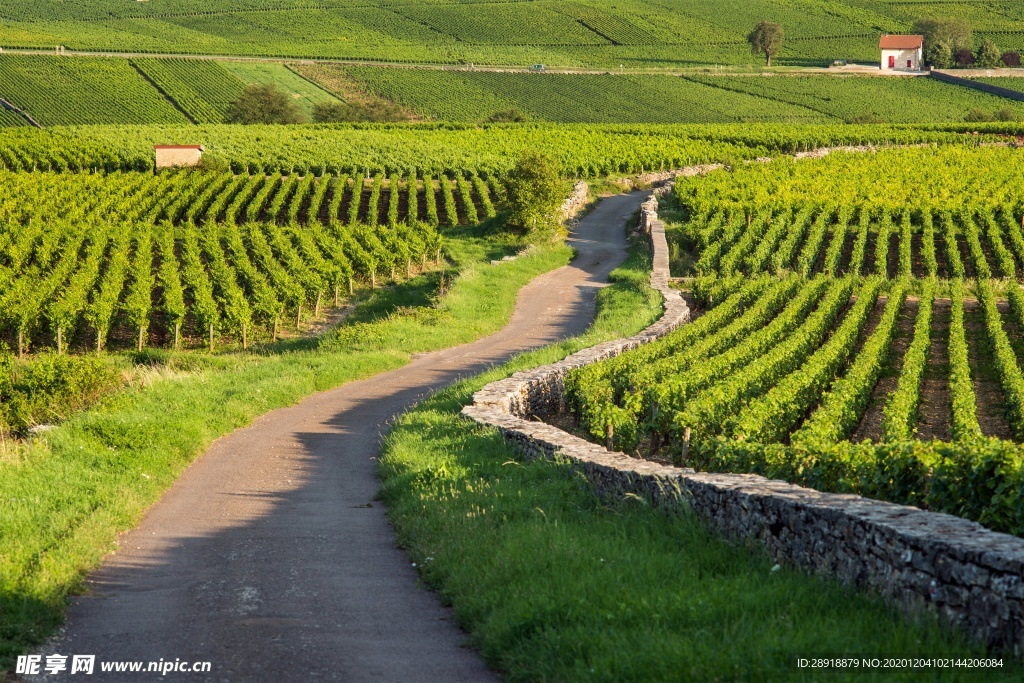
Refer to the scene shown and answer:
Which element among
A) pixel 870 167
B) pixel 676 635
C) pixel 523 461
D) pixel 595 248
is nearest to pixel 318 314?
pixel 595 248

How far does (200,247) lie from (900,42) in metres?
121

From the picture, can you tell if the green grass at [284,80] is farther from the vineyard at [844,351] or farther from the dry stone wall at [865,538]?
the dry stone wall at [865,538]

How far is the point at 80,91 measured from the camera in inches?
4520

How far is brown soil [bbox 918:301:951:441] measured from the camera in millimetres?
20594

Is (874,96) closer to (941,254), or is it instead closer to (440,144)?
(440,144)

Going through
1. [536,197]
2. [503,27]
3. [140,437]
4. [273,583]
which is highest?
[503,27]

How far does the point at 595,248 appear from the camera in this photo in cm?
4912

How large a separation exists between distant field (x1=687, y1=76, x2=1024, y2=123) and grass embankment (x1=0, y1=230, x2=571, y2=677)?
8972 cm

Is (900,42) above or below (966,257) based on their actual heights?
above

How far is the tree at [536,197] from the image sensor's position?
49.1 meters

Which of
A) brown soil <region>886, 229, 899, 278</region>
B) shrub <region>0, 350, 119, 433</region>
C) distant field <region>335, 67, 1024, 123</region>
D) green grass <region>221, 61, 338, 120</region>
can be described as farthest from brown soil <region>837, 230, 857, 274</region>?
green grass <region>221, 61, 338, 120</region>

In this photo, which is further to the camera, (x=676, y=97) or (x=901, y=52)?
(x=901, y=52)

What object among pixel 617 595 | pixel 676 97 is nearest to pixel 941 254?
pixel 617 595

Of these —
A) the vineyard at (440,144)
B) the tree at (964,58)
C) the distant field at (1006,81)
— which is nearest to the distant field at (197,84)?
the vineyard at (440,144)
